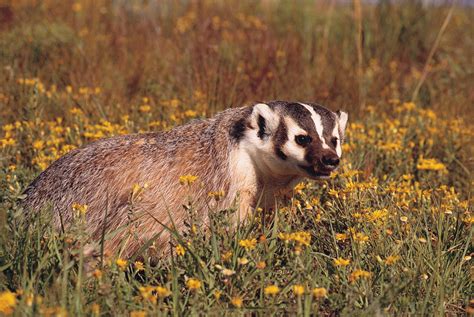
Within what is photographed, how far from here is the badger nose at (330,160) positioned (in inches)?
143

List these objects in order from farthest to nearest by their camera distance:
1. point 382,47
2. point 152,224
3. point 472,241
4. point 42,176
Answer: point 382,47
point 42,176
point 152,224
point 472,241

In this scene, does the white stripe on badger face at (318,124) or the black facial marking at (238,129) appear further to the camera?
the black facial marking at (238,129)

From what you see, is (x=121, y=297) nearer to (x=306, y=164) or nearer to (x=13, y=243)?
(x=13, y=243)

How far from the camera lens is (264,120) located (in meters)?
3.95

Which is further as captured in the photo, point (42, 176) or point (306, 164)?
point (42, 176)

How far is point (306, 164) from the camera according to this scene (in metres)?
3.75

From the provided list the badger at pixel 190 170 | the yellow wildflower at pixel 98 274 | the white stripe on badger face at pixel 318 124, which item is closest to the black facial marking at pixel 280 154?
the badger at pixel 190 170

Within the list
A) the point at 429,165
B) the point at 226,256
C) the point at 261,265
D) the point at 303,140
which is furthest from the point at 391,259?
the point at 429,165

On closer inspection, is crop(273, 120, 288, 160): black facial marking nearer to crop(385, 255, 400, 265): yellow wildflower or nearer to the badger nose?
the badger nose

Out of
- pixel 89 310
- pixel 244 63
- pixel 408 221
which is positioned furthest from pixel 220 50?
pixel 89 310

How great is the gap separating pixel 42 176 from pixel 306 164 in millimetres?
1690

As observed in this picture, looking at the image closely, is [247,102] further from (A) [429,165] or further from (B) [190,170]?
(B) [190,170]

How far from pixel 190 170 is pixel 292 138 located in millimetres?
664

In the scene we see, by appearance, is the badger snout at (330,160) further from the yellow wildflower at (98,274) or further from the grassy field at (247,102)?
the yellow wildflower at (98,274)
